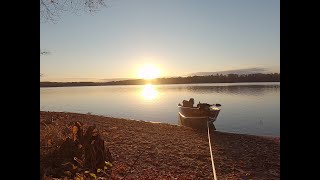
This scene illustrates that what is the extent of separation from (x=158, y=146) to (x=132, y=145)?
120cm

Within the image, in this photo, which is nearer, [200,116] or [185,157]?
[185,157]

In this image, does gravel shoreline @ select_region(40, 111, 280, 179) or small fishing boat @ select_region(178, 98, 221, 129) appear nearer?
gravel shoreline @ select_region(40, 111, 280, 179)

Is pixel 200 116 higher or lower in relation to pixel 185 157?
higher

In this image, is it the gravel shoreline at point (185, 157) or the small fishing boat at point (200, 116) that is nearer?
the gravel shoreline at point (185, 157)
